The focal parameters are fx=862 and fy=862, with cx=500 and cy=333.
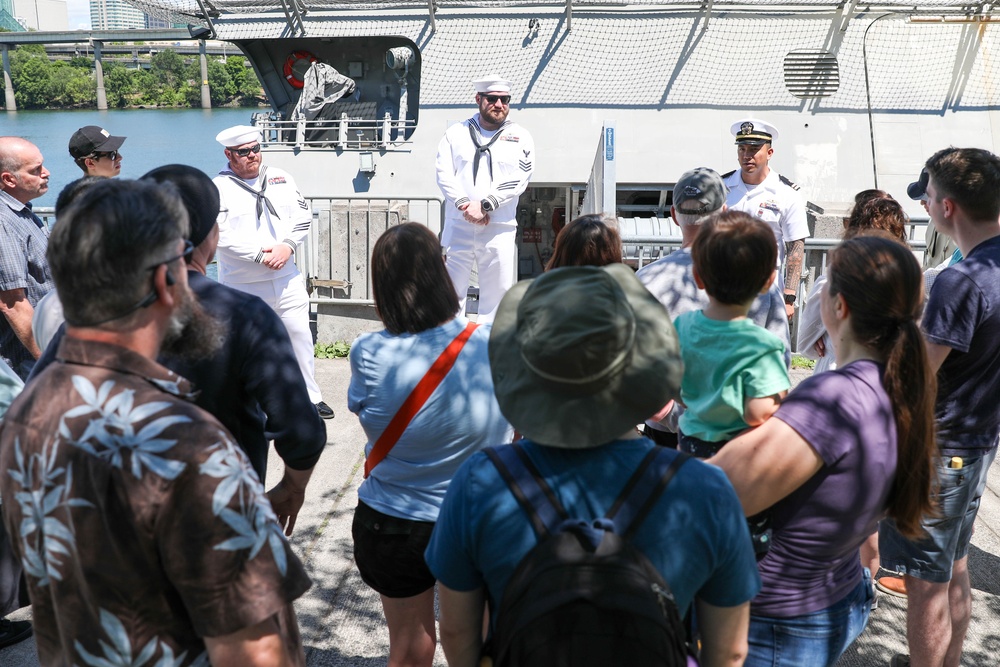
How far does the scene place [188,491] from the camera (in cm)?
156

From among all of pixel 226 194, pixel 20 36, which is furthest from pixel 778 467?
pixel 20 36

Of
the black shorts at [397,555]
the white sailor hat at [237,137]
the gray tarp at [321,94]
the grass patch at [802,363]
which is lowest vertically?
the grass patch at [802,363]

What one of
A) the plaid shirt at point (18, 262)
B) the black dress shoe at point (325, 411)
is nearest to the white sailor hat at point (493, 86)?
the black dress shoe at point (325, 411)

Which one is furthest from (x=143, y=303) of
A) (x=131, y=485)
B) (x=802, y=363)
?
(x=802, y=363)

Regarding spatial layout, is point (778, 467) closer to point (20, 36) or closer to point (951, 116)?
point (951, 116)

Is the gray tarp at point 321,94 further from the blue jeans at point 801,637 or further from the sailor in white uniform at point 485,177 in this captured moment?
the blue jeans at point 801,637

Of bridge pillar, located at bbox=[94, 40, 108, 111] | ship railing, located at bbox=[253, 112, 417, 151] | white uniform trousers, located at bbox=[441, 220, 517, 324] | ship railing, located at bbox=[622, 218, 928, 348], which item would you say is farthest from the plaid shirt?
bridge pillar, located at bbox=[94, 40, 108, 111]

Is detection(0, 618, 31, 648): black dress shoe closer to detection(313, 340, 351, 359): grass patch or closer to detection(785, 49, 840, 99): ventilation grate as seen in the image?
detection(313, 340, 351, 359): grass patch

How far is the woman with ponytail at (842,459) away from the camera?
214cm

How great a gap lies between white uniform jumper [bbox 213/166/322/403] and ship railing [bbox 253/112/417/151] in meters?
5.94

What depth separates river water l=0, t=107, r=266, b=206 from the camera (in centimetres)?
3014

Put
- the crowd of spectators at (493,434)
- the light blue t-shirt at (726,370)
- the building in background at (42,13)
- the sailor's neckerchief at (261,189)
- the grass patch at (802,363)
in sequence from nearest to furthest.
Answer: the crowd of spectators at (493,434), the light blue t-shirt at (726,370), the sailor's neckerchief at (261,189), the grass patch at (802,363), the building in background at (42,13)

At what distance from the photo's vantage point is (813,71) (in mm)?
11891

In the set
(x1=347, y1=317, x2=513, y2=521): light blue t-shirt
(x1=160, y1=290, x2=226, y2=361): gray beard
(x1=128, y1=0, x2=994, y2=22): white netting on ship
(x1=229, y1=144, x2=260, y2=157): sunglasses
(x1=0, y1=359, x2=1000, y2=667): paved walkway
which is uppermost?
(x1=128, y1=0, x2=994, y2=22): white netting on ship
